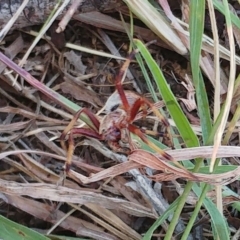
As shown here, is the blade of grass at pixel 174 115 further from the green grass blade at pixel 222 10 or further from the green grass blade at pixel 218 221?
the green grass blade at pixel 222 10

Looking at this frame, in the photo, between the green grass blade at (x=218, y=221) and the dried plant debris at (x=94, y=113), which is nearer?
the green grass blade at (x=218, y=221)

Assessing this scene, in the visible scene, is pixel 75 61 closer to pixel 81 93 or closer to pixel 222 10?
pixel 81 93

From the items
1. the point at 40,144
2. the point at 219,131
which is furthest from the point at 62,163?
the point at 219,131

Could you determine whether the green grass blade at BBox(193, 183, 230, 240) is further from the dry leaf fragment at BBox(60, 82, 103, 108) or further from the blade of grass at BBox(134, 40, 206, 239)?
the dry leaf fragment at BBox(60, 82, 103, 108)

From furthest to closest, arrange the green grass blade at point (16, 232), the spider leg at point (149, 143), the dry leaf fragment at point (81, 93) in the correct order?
the dry leaf fragment at point (81, 93)
the green grass blade at point (16, 232)
the spider leg at point (149, 143)

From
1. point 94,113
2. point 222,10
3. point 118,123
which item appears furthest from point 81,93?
point 222,10

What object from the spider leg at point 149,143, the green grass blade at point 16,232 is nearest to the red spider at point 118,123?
the spider leg at point 149,143

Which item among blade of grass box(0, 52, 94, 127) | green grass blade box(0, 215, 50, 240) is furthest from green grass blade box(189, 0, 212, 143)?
green grass blade box(0, 215, 50, 240)

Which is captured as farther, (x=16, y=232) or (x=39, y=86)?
(x=16, y=232)

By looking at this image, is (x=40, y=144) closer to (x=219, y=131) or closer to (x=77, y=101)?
(x=77, y=101)
